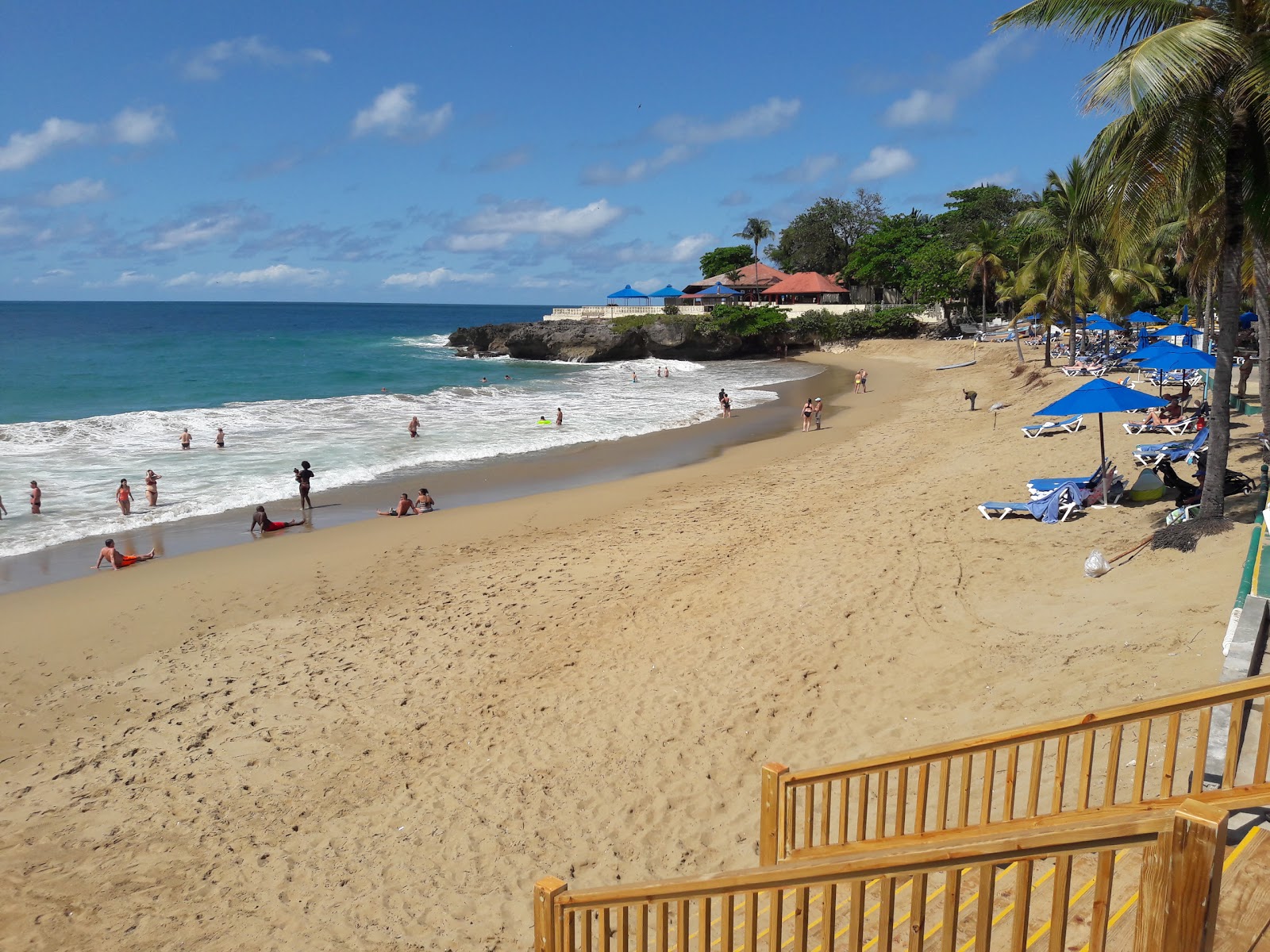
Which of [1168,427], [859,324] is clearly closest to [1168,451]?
[1168,427]

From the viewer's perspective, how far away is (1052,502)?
11.7m

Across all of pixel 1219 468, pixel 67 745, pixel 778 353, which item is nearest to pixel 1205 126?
pixel 1219 468

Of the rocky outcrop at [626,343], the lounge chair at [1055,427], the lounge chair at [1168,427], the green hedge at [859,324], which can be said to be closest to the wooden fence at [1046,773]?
the lounge chair at [1168,427]

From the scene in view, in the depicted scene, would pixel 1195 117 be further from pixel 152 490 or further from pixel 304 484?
pixel 152 490

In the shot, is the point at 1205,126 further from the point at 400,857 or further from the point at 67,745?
the point at 67,745

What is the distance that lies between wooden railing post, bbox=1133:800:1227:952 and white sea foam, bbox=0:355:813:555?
18.3 metres

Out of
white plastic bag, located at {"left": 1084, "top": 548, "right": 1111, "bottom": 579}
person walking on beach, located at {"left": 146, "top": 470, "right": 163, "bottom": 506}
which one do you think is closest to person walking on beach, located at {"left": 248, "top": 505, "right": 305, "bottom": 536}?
person walking on beach, located at {"left": 146, "top": 470, "right": 163, "bottom": 506}

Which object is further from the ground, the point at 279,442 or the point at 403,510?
the point at 279,442

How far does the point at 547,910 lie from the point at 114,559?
13.7 metres

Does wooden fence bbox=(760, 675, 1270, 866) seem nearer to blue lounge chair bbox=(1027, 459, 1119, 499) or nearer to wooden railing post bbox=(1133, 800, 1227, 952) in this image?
wooden railing post bbox=(1133, 800, 1227, 952)

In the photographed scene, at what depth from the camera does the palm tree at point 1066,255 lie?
27.3 meters

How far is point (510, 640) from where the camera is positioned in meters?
9.84

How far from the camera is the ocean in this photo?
20.6m

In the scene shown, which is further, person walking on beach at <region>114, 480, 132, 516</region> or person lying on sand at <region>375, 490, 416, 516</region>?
person walking on beach at <region>114, 480, 132, 516</region>
